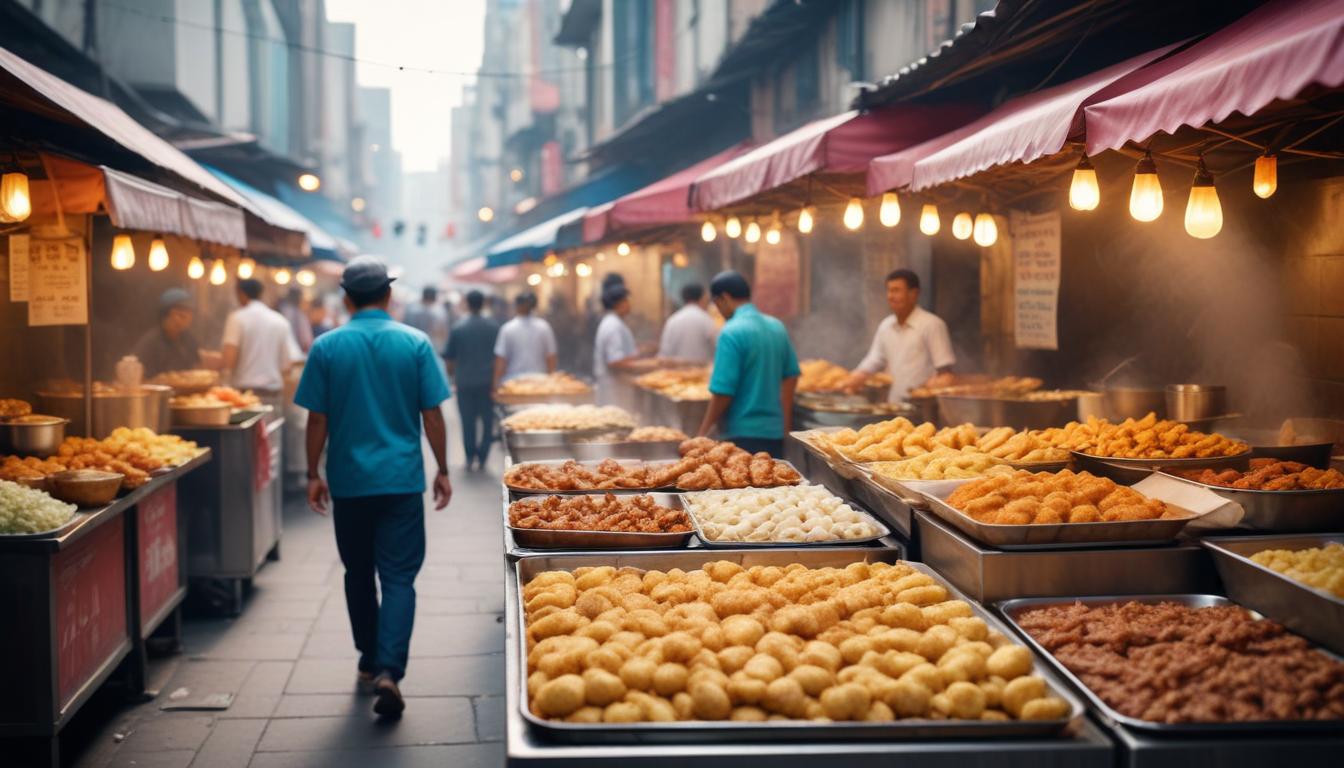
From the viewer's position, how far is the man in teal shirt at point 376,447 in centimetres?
580

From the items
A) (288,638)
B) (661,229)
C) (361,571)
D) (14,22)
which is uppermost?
(14,22)

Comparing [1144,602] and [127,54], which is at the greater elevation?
[127,54]

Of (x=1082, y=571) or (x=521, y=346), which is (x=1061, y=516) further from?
(x=521, y=346)

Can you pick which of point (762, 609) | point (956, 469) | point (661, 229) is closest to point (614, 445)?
point (956, 469)

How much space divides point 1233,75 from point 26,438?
20.2 ft

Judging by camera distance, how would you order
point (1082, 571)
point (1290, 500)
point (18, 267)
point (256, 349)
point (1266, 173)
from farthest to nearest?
point (256, 349), point (18, 267), point (1266, 173), point (1290, 500), point (1082, 571)

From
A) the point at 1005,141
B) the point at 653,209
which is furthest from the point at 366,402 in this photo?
the point at 653,209

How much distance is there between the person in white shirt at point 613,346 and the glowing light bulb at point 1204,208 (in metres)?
9.02

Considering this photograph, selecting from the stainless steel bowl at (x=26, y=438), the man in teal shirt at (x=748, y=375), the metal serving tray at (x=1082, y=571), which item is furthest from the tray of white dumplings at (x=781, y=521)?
the stainless steel bowl at (x=26, y=438)

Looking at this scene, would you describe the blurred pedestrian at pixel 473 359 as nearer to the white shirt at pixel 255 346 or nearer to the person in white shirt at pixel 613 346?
the person in white shirt at pixel 613 346

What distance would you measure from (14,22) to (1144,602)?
1220 centimetres

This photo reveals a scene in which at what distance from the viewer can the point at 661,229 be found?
15.1 m

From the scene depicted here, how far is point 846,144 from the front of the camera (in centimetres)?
717

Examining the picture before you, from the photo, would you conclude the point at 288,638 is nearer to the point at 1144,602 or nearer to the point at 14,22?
the point at 1144,602
